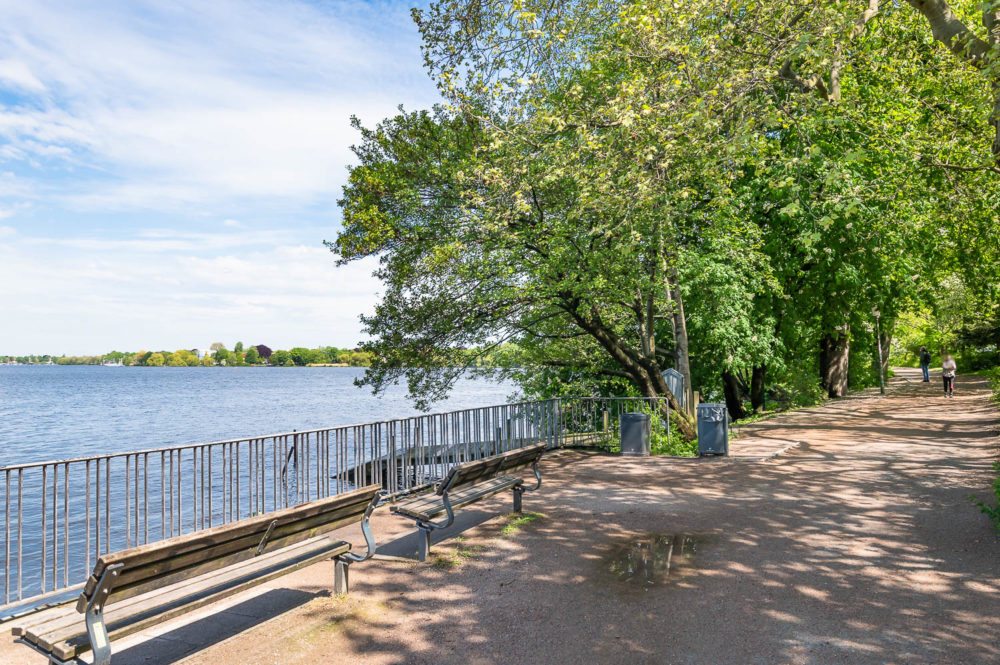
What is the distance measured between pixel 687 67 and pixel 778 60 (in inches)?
110

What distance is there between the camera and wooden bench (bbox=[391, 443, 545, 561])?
6.86 m

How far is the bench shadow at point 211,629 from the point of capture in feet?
15.5

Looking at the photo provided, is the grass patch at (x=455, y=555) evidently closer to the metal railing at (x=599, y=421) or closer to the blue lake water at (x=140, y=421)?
the metal railing at (x=599, y=421)

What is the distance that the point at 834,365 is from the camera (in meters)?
28.7

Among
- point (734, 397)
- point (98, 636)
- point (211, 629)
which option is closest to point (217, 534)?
point (98, 636)

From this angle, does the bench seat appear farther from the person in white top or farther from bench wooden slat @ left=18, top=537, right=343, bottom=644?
the person in white top

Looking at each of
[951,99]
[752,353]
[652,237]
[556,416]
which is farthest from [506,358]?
[951,99]

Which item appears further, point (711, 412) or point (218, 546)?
point (711, 412)

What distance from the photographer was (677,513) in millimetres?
8641

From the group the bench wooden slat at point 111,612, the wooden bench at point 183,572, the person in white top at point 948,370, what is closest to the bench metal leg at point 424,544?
the wooden bench at point 183,572

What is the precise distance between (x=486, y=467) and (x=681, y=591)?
9.37 feet

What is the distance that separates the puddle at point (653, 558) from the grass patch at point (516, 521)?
52.8 inches

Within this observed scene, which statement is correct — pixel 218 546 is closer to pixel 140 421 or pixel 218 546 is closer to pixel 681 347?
pixel 681 347

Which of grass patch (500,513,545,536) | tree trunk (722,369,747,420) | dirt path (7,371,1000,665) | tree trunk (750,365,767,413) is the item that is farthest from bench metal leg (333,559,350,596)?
tree trunk (750,365,767,413)
